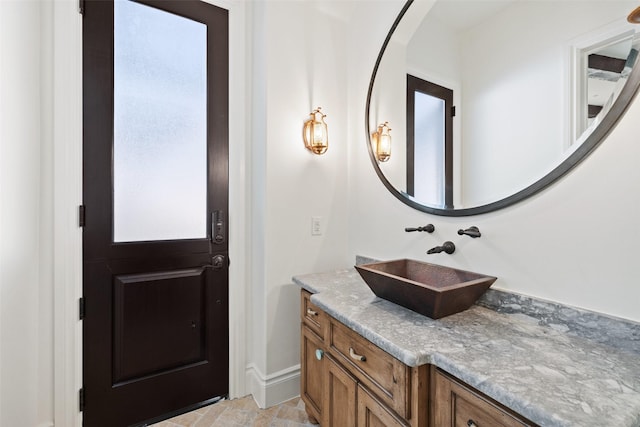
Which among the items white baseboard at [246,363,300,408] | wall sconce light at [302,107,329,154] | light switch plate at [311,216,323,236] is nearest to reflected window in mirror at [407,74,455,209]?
wall sconce light at [302,107,329,154]

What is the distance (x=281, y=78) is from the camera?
1.82m

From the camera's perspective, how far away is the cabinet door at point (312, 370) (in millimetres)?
1409

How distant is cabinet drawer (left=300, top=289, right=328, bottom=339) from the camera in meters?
1.36

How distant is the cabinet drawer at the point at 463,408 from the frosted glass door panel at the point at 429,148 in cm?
87

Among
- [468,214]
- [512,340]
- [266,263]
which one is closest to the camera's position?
[512,340]

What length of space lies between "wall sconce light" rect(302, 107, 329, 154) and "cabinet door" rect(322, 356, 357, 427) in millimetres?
1253

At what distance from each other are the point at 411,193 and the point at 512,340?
875 mm

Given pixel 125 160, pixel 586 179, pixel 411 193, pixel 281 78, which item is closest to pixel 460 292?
pixel 586 179

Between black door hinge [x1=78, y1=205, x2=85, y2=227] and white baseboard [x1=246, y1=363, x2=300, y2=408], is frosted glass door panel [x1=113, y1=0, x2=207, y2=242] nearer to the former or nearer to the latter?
black door hinge [x1=78, y1=205, x2=85, y2=227]

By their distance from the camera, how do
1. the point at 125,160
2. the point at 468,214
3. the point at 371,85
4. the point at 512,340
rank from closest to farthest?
the point at 512,340 → the point at 468,214 → the point at 125,160 → the point at 371,85

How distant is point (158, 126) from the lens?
1671mm

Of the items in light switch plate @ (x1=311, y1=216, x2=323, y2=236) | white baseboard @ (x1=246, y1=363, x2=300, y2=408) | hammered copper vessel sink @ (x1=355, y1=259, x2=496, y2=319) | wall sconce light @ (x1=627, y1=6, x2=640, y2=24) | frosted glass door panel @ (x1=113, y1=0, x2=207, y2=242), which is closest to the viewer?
wall sconce light @ (x1=627, y1=6, x2=640, y2=24)

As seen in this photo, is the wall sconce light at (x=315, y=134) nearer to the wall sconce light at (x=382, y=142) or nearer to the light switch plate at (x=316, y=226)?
the wall sconce light at (x=382, y=142)

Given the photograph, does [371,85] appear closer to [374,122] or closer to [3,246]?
[374,122]
